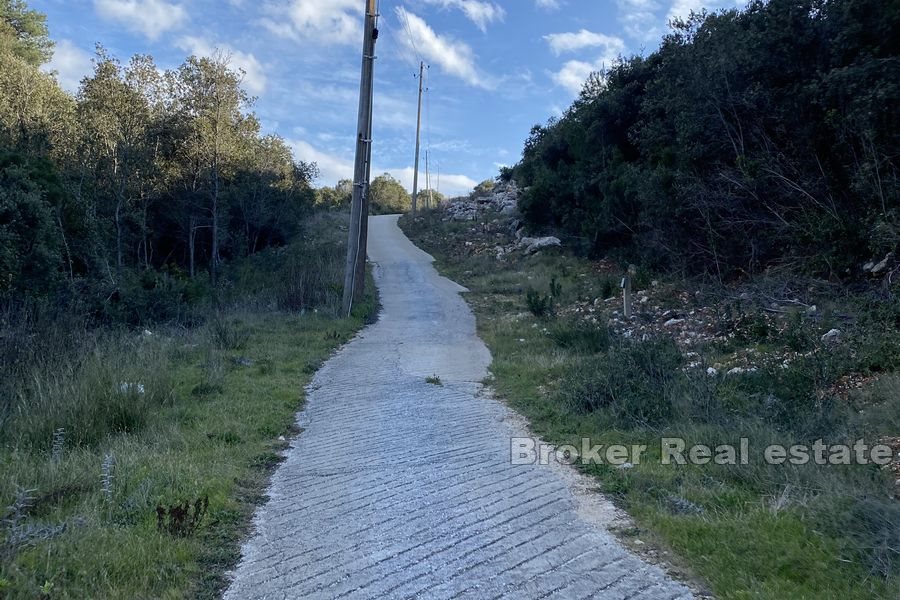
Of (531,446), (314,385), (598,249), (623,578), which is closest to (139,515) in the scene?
(623,578)

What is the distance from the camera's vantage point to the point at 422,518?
15.1 ft

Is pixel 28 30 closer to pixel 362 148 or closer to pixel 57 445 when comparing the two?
pixel 362 148

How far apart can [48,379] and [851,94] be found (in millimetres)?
13059

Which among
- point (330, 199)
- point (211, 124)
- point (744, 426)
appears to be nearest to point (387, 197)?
point (330, 199)

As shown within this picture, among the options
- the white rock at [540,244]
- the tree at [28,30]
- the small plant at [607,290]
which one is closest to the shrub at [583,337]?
the small plant at [607,290]

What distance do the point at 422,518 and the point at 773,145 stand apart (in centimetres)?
1297

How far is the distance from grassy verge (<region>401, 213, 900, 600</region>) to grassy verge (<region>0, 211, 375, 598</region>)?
2.83 m

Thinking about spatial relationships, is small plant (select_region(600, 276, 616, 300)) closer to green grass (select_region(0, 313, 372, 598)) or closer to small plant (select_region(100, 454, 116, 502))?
green grass (select_region(0, 313, 372, 598))

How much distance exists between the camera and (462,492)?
5.12m

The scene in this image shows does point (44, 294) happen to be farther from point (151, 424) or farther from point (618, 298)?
point (618, 298)

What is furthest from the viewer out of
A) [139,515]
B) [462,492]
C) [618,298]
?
[618,298]

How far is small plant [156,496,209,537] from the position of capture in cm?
414

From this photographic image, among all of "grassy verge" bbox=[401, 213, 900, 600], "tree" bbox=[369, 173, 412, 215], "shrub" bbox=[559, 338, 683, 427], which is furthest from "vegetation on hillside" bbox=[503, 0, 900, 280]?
"tree" bbox=[369, 173, 412, 215]

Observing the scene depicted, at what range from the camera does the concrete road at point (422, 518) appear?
3.69 meters
